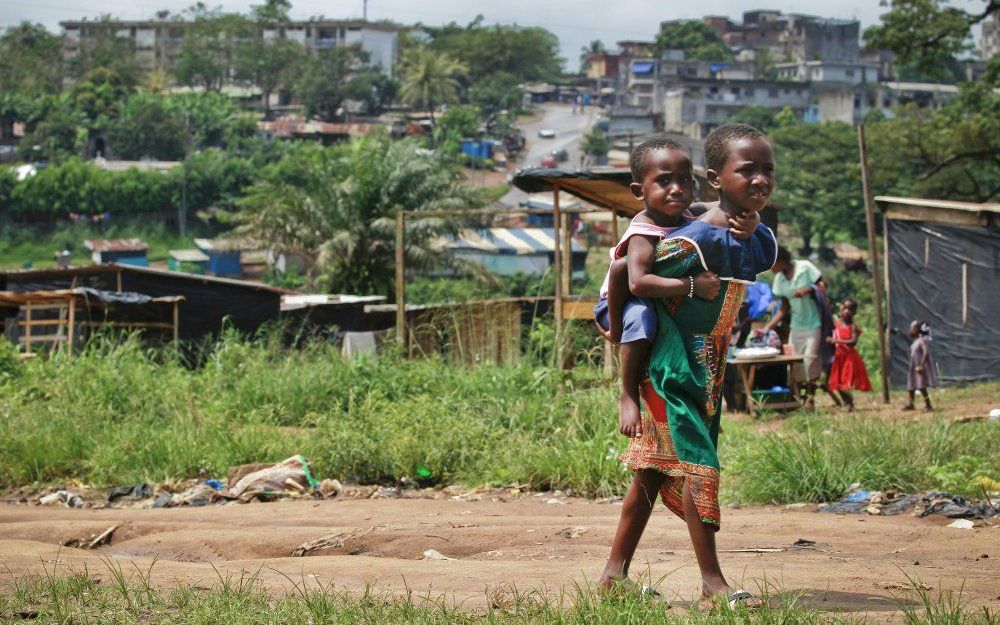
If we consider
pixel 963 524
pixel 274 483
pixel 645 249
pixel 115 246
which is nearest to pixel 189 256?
pixel 115 246

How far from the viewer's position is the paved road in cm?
7700

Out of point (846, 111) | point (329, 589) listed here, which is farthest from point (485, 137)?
point (329, 589)

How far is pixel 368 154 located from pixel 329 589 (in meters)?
25.9

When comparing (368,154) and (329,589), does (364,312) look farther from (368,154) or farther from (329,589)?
(329,589)

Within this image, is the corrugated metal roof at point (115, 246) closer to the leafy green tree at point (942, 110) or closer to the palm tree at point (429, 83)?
the leafy green tree at point (942, 110)

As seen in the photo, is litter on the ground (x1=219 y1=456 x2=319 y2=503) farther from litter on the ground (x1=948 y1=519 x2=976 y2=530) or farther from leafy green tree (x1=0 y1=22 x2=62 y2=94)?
leafy green tree (x1=0 y1=22 x2=62 y2=94)

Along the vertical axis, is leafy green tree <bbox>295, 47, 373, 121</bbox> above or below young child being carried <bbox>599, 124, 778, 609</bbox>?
above

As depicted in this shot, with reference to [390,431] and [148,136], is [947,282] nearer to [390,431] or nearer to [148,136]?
[390,431]

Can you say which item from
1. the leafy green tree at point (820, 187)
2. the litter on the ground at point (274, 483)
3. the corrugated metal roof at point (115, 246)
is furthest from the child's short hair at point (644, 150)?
the corrugated metal roof at point (115, 246)

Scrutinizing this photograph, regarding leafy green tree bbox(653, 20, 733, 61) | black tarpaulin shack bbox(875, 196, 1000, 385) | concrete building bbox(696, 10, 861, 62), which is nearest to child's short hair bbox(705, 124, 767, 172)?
black tarpaulin shack bbox(875, 196, 1000, 385)

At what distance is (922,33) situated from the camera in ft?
65.9

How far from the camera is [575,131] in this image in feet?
284

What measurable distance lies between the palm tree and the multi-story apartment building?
1105 cm

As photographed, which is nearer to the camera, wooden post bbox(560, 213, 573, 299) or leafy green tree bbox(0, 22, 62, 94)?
wooden post bbox(560, 213, 573, 299)
